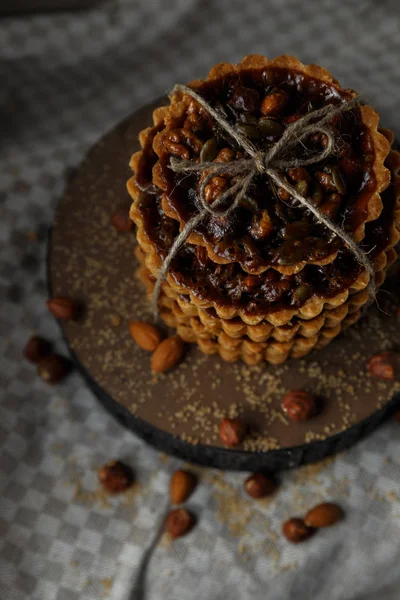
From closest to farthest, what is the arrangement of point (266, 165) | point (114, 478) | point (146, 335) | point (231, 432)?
point (266, 165) → point (231, 432) → point (146, 335) → point (114, 478)

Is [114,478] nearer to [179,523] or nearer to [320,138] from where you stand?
[179,523]

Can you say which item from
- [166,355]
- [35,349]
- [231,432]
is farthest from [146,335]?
[35,349]

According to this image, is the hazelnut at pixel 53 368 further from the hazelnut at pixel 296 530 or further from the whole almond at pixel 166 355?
the hazelnut at pixel 296 530

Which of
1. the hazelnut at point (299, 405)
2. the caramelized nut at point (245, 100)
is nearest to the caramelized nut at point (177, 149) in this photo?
the caramelized nut at point (245, 100)

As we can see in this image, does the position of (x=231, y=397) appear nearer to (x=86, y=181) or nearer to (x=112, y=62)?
(x=86, y=181)

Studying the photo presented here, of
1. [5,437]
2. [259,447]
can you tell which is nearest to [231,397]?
[259,447]

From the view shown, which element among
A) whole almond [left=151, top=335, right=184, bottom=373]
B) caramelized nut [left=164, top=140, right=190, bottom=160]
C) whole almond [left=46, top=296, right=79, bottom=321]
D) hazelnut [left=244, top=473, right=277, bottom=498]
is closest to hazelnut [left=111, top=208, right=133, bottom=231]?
whole almond [left=46, top=296, right=79, bottom=321]
